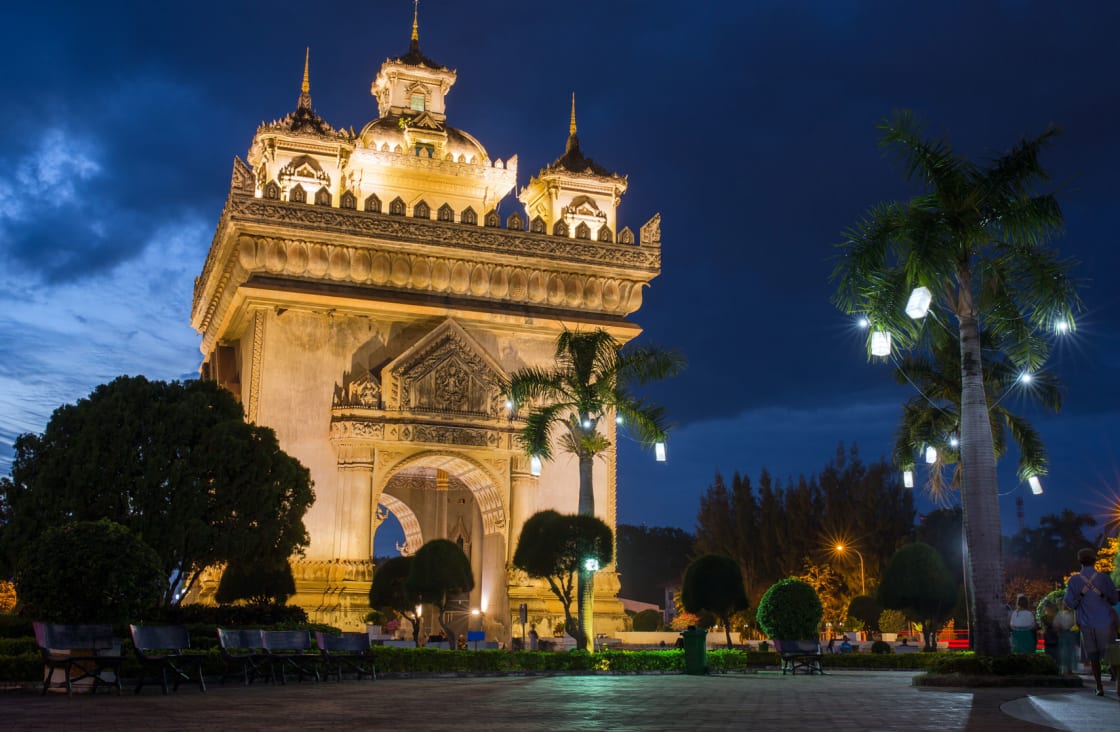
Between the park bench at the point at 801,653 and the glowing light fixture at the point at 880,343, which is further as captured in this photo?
the park bench at the point at 801,653

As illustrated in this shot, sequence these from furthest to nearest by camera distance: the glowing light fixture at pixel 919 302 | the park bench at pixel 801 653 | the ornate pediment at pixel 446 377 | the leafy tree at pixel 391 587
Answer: the ornate pediment at pixel 446 377 → the leafy tree at pixel 391 587 → the park bench at pixel 801 653 → the glowing light fixture at pixel 919 302

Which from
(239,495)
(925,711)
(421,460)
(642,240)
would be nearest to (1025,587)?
(642,240)

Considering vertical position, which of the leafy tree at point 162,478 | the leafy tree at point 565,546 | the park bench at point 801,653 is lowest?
the park bench at point 801,653

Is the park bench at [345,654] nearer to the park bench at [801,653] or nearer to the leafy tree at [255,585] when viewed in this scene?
the leafy tree at [255,585]

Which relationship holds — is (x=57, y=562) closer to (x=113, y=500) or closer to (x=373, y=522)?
(x=113, y=500)

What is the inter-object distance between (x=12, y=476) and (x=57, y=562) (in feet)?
30.8

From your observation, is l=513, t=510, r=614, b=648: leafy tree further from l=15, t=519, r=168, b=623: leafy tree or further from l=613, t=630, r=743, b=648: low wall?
l=15, t=519, r=168, b=623: leafy tree

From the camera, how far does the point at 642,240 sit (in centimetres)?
3234

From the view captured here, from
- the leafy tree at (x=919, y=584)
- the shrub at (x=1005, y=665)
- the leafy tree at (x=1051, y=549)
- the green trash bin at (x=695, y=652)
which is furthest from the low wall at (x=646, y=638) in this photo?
the leafy tree at (x=1051, y=549)

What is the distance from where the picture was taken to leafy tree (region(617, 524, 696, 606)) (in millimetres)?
71062

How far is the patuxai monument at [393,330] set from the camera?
92.5 ft

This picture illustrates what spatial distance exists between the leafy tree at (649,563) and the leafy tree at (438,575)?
45612 millimetres

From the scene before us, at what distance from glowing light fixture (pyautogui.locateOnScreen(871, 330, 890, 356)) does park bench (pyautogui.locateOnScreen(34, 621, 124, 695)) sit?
366 inches

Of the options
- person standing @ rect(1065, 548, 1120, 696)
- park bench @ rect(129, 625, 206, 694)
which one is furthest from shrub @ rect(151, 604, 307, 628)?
person standing @ rect(1065, 548, 1120, 696)
